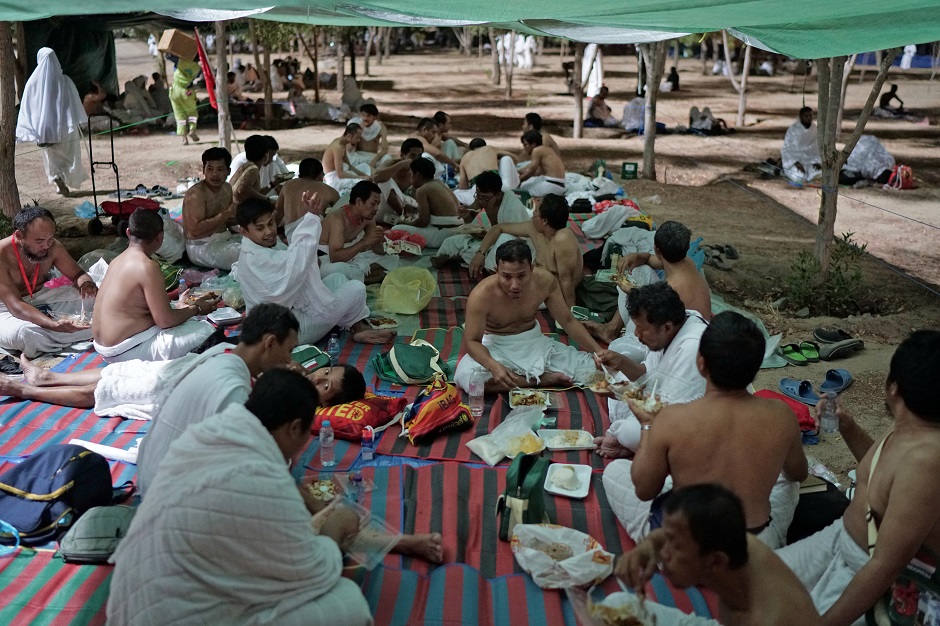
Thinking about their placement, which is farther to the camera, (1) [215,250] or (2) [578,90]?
(2) [578,90]

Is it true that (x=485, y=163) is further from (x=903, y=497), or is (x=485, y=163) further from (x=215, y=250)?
(x=903, y=497)

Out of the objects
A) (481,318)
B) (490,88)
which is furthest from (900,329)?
(490,88)

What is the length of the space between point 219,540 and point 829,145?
776 cm

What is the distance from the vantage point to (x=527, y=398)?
17.7ft

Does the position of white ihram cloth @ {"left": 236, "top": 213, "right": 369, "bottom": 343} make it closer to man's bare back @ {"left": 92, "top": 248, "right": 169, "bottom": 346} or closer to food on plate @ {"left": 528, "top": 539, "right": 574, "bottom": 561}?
man's bare back @ {"left": 92, "top": 248, "right": 169, "bottom": 346}

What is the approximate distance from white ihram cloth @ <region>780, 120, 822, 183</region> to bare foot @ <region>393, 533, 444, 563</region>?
12566 millimetres

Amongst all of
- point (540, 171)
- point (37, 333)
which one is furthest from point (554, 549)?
point (540, 171)

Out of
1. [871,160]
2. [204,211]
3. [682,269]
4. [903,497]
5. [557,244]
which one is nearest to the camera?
[903,497]

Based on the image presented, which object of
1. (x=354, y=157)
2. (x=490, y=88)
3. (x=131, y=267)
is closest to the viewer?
(x=131, y=267)

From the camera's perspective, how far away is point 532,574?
12.0 ft

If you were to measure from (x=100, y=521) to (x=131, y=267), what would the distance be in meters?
2.22

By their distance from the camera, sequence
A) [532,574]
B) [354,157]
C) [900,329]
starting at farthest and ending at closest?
1. [354,157]
2. [900,329]
3. [532,574]

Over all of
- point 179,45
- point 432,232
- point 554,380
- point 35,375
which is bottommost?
point 554,380

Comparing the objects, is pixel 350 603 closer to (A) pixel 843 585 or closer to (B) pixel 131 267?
(A) pixel 843 585
